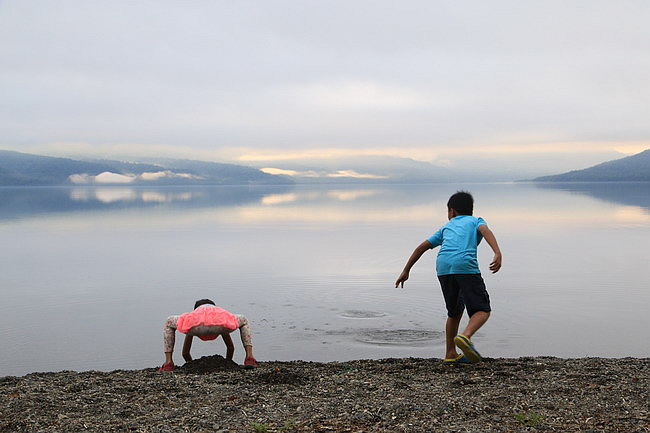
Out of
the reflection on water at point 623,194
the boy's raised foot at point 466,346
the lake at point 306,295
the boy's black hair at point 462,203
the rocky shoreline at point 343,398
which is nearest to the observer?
the rocky shoreline at point 343,398

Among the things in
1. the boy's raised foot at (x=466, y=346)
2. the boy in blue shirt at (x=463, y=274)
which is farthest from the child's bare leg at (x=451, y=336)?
the boy's raised foot at (x=466, y=346)

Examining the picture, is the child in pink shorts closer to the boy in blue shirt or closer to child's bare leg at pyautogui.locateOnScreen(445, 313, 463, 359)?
the boy in blue shirt

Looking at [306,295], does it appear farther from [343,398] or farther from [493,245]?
[343,398]

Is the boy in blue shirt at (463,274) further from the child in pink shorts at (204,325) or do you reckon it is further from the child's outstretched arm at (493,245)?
the child in pink shorts at (204,325)

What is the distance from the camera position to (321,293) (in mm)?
15406

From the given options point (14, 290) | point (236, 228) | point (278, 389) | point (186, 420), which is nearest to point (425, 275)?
point (14, 290)

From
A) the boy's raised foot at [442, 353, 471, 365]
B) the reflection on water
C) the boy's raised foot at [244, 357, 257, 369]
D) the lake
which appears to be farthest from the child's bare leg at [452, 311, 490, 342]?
the reflection on water

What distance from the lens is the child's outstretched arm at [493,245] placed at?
7.18 metres

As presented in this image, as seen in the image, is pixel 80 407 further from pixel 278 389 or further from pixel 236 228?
pixel 236 228

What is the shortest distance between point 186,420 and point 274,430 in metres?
0.81

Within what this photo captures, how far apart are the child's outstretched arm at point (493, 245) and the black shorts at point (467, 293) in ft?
0.86

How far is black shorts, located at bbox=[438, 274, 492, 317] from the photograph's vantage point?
7445mm

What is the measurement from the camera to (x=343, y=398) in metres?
6.10

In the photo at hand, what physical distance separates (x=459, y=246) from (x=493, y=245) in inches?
15.2
